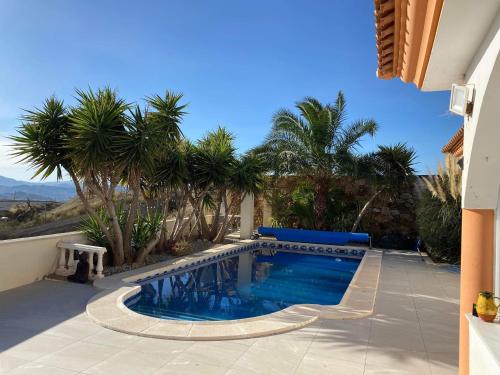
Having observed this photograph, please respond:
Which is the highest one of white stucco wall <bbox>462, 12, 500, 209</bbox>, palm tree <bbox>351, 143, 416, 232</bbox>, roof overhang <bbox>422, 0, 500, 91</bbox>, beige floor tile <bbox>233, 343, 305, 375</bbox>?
palm tree <bbox>351, 143, 416, 232</bbox>

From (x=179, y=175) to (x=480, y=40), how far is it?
9.18 metres

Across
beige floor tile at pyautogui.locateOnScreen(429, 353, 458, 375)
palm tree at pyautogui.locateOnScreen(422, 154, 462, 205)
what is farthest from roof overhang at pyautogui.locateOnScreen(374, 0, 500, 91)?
palm tree at pyautogui.locateOnScreen(422, 154, 462, 205)

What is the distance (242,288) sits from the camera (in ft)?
31.8

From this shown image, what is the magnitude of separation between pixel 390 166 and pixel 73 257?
13.4m

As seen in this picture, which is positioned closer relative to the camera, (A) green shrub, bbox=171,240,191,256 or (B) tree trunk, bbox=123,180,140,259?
(B) tree trunk, bbox=123,180,140,259

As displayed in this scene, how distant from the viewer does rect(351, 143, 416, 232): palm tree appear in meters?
15.9

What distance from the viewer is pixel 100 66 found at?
12.8m

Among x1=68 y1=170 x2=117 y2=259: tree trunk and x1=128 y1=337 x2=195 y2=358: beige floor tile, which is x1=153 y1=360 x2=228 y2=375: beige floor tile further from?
x1=68 y1=170 x2=117 y2=259: tree trunk

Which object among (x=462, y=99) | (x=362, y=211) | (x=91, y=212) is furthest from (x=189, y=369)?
(x=362, y=211)

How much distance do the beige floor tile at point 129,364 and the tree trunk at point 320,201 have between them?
13.3 metres

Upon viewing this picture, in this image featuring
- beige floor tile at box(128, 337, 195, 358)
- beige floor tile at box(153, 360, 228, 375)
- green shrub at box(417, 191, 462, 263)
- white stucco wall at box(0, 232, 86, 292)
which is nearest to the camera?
beige floor tile at box(153, 360, 228, 375)

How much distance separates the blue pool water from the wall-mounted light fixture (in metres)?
5.70

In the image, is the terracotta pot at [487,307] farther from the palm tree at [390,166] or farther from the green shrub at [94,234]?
the palm tree at [390,166]

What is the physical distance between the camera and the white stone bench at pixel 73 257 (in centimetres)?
841
